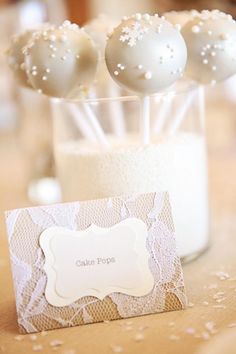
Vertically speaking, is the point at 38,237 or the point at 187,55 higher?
the point at 187,55

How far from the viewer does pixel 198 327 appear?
61 cm

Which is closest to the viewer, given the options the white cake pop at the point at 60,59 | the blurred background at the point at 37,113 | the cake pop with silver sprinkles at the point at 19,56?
the white cake pop at the point at 60,59

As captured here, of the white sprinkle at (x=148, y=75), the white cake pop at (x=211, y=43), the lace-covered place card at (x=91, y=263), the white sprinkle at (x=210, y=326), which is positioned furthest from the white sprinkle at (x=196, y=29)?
the white sprinkle at (x=210, y=326)

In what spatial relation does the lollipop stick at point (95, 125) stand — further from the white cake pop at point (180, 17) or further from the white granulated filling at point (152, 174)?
the white cake pop at point (180, 17)

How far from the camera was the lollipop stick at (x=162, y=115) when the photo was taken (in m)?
0.81

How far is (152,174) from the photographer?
→ 74 centimetres

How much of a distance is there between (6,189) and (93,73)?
26.8 inches

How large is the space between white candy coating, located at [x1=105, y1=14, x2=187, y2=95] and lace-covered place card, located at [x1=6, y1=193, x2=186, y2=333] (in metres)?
0.13

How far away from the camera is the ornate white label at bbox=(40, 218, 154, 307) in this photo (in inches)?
24.8

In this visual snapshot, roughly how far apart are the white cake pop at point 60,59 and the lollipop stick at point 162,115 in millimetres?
132

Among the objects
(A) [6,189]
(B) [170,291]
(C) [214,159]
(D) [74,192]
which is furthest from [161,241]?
(C) [214,159]

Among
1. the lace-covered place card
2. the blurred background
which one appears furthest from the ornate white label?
the blurred background

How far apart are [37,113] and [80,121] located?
0.64m

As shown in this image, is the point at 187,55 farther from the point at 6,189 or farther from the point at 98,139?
the point at 6,189
